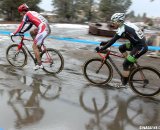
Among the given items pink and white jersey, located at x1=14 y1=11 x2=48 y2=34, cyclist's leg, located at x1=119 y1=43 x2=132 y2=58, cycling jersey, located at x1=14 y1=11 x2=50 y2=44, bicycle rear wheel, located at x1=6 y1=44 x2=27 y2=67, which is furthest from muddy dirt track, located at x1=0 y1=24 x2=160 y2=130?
pink and white jersey, located at x1=14 y1=11 x2=48 y2=34

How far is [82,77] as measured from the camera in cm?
953

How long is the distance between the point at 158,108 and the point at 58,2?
189ft

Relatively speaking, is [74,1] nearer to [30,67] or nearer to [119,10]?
[119,10]

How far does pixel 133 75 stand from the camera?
7.98 meters

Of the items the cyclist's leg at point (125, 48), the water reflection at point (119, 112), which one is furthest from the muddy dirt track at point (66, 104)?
the cyclist's leg at point (125, 48)

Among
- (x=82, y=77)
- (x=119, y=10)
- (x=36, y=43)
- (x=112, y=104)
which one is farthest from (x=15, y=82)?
(x=119, y=10)

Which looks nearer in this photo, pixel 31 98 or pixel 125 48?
pixel 31 98

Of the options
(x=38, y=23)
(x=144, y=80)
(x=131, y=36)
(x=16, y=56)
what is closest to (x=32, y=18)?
(x=38, y=23)

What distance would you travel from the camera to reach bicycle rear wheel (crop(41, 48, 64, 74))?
31.4ft

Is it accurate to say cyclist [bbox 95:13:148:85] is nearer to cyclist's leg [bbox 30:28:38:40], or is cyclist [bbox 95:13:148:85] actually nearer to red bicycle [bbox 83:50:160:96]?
red bicycle [bbox 83:50:160:96]

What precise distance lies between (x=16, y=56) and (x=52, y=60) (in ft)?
4.35

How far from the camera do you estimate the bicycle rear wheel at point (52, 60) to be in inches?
377

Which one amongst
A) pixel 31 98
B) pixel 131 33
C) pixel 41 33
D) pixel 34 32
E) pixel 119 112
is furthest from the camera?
pixel 34 32

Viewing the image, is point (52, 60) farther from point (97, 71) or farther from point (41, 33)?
point (97, 71)
